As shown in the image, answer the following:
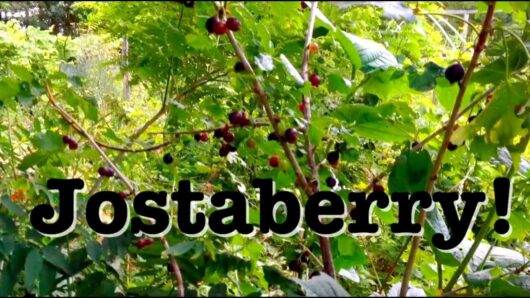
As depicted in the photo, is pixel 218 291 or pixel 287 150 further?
pixel 287 150

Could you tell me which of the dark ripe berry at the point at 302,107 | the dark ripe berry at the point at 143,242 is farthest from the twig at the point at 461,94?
the dark ripe berry at the point at 143,242

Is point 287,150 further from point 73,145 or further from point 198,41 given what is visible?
point 73,145

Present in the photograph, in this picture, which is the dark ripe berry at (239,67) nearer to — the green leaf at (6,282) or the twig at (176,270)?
the twig at (176,270)

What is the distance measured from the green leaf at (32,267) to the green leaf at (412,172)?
53 cm

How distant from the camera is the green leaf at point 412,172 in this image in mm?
970

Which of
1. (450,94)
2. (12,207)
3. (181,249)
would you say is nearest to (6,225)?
(12,207)

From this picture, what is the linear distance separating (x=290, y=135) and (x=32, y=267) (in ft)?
1.24

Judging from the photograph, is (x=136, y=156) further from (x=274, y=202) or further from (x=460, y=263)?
(x=460, y=263)

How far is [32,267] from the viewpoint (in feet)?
2.47

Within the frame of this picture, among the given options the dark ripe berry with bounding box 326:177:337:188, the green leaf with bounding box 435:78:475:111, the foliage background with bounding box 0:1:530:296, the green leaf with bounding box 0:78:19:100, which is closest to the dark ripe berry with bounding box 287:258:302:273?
the foliage background with bounding box 0:1:530:296

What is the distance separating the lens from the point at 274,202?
103 cm

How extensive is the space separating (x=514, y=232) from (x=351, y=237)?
0.34 metres

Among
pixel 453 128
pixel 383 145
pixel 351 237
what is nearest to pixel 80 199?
pixel 351 237

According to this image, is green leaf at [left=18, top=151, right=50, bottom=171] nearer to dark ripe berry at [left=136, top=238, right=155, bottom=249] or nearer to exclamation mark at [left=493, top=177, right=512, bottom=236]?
dark ripe berry at [left=136, top=238, right=155, bottom=249]
